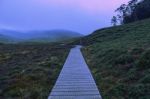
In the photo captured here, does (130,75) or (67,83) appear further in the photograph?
(130,75)

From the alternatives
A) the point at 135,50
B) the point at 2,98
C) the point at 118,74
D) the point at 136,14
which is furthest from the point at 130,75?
the point at 136,14

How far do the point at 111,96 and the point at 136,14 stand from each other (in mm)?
106564

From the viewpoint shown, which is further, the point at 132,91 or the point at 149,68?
the point at 149,68

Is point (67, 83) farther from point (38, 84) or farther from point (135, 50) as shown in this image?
point (135, 50)

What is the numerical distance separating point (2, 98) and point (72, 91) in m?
3.65

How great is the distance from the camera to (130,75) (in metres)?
19.8

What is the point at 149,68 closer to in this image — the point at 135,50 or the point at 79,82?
the point at 79,82

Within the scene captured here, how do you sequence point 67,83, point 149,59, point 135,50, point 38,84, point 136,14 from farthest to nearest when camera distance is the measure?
point 136,14
point 135,50
point 149,59
point 38,84
point 67,83

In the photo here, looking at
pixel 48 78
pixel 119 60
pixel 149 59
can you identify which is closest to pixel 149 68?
pixel 149 59

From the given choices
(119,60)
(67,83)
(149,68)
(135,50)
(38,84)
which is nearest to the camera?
(67,83)

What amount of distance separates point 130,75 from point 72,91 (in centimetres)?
538

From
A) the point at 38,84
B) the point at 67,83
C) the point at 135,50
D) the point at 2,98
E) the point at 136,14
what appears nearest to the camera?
the point at 2,98

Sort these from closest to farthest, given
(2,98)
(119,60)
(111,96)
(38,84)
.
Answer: (111,96), (2,98), (38,84), (119,60)

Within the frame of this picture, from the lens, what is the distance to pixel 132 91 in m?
15.8
